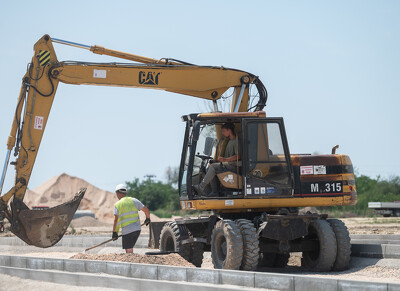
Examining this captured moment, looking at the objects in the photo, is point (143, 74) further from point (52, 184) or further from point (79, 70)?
point (52, 184)

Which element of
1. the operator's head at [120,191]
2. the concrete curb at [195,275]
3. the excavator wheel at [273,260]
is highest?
the operator's head at [120,191]

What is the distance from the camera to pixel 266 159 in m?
13.3

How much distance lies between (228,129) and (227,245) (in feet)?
8.58

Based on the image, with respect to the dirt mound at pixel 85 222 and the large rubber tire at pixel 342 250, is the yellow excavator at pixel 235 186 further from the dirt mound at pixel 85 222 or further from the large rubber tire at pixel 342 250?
Answer: the dirt mound at pixel 85 222

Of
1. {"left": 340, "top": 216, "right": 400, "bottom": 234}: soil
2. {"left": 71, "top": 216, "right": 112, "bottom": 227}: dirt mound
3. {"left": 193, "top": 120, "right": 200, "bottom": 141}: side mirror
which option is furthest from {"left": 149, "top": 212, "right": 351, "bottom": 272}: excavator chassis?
{"left": 71, "top": 216, "right": 112, "bottom": 227}: dirt mound

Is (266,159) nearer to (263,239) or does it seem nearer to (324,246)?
(263,239)

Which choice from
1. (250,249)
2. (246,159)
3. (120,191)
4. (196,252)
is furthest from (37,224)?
(250,249)

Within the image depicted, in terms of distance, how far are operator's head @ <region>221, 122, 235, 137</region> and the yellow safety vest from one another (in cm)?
232

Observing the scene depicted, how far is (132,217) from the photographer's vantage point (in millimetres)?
13305

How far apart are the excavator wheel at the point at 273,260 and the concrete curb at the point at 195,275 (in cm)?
449

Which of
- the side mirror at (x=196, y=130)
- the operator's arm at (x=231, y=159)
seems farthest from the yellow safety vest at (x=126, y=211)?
the operator's arm at (x=231, y=159)

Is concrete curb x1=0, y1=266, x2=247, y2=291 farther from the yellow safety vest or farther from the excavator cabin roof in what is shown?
the excavator cabin roof

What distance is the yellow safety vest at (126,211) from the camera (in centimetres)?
1323

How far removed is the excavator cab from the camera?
13164mm
